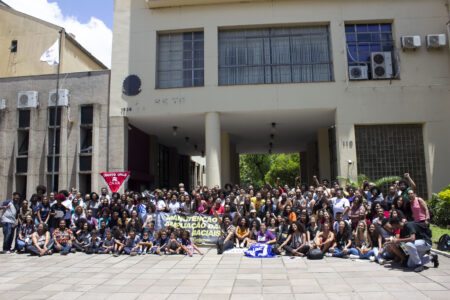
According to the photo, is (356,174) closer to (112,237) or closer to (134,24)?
(112,237)

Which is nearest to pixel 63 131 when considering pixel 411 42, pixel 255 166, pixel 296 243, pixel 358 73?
pixel 296 243

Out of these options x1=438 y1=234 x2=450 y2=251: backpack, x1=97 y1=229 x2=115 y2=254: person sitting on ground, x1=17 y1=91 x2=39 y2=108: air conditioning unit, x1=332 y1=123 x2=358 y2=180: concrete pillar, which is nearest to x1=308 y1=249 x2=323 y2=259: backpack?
x1=438 y1=234 x2=450 y2=251: backpack

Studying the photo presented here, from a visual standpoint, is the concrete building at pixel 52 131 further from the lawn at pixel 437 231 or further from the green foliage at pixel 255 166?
the green foliage at pixel 255 166

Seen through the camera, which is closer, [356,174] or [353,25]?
[356,174]

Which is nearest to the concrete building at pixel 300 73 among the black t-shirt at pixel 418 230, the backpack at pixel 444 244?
the backpack at pixel 444 244

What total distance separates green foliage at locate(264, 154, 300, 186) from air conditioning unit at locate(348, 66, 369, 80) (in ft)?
105

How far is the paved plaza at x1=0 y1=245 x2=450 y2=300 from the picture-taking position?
22.9ft

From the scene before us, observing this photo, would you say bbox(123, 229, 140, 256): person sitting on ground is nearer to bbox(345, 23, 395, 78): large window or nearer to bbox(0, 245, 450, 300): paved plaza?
bbox(0, 245, 450, 300): paved plaza

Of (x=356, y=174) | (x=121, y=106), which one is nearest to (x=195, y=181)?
(x=121, y=106)

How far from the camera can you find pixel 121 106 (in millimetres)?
17750

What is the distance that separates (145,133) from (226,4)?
820cm

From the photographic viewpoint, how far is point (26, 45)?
22.8 metres

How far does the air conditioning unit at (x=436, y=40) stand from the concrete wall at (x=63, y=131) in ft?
47.6

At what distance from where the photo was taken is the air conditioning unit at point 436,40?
16453 millimetres
